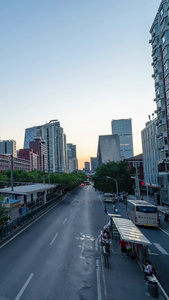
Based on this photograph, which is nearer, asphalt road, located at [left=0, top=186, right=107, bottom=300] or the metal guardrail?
asphalt road, located at [left=0, top=186, right=107, bottom=300]

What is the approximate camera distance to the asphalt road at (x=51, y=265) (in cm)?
1023

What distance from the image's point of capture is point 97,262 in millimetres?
14062

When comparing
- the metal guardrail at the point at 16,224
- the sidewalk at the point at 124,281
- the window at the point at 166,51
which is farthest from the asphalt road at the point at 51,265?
the window at the point at 166,51

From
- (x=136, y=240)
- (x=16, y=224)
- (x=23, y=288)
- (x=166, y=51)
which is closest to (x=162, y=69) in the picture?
(x=166, y=51)

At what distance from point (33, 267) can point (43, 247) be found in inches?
157

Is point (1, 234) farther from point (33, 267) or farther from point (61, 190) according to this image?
point (61, 190)

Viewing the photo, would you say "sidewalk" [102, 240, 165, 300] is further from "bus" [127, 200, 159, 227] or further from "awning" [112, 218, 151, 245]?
"bus" [127, 200, 159, 227]

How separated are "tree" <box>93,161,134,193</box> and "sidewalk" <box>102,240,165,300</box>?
37.2 metres

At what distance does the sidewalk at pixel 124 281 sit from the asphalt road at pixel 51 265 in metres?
0.68

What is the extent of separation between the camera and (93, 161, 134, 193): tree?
171 feet

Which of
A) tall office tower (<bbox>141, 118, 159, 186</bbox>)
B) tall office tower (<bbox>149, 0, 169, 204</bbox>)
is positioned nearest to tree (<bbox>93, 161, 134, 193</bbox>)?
tall office tower (<bbox>141, 118, 159, 186</bbox>)

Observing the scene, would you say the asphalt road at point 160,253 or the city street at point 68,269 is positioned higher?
the city street at point 68,269

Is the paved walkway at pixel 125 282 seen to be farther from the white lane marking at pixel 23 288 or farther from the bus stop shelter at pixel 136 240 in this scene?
the white lane marking at pixel 23 288

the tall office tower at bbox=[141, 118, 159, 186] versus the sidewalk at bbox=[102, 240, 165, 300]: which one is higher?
the tall office tower at bbox=[141, 118, 159, 186]
